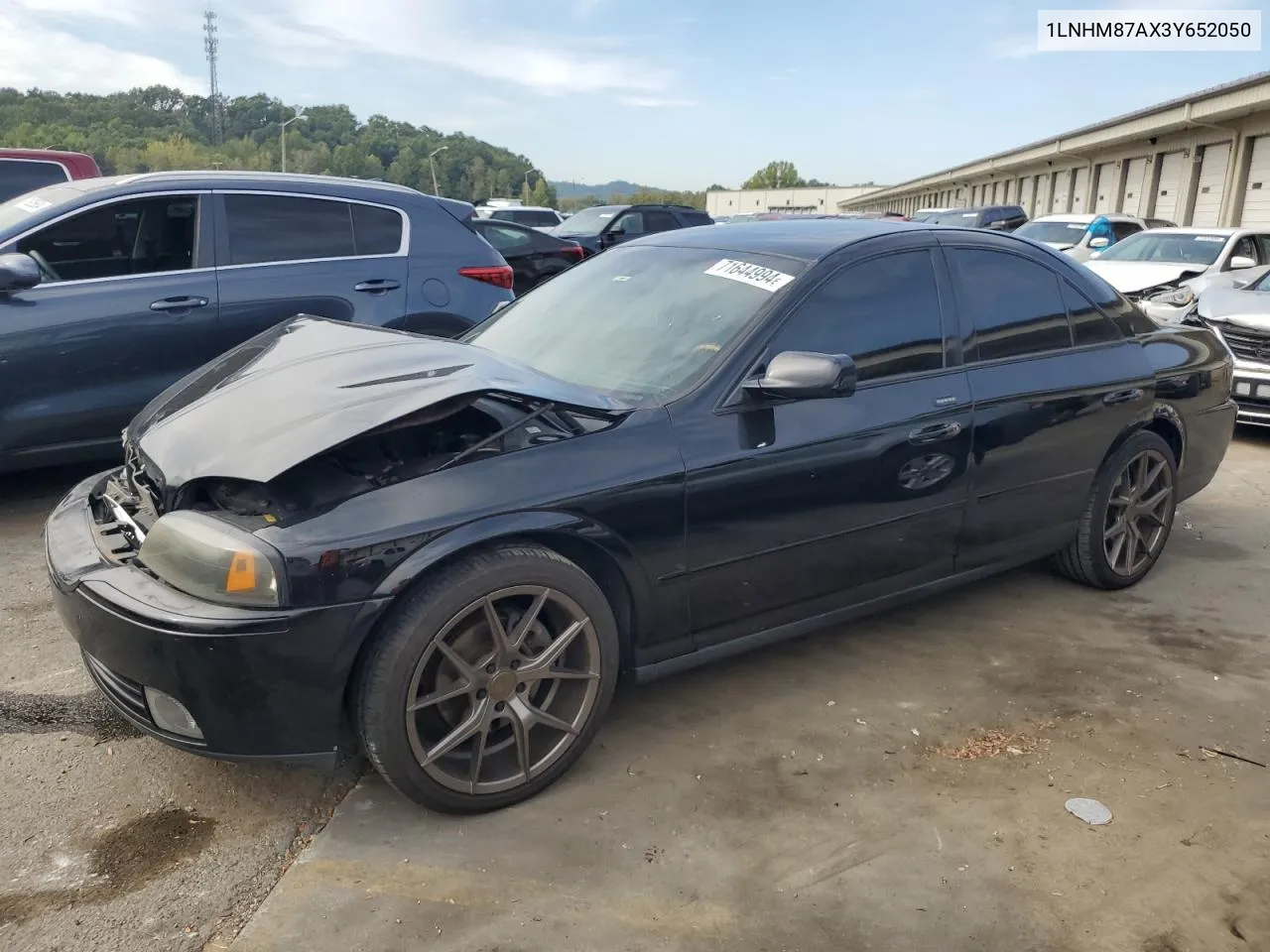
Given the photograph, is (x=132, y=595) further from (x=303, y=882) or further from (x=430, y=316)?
(x=430, y=316)

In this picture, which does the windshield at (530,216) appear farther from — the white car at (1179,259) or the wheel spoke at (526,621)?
the wheel spoke at (526,621)

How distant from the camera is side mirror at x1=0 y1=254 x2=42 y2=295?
4512 millimetres

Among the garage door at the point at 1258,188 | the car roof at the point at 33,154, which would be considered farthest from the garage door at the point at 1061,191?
the car roof at the point at 33,154

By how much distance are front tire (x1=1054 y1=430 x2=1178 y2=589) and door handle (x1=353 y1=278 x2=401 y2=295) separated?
12.7ft

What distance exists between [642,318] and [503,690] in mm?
1423

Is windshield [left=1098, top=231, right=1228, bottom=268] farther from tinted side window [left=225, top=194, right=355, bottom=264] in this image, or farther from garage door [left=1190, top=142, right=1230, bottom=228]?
garage door [left=1190, top=142, right=1230, bottom=228]

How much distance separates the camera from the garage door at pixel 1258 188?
20.8 metres

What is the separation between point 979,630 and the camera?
13.1ft

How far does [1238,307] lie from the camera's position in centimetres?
802

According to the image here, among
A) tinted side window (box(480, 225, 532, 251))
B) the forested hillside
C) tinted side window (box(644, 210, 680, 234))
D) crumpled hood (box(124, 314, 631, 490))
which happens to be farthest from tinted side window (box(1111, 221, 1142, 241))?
the forested hillside

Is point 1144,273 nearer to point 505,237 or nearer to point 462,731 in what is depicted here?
point 505,237

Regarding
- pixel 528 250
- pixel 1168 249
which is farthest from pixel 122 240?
pixel 1168 249

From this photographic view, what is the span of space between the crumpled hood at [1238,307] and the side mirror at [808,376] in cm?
638

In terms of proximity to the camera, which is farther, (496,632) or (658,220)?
(658,220)
